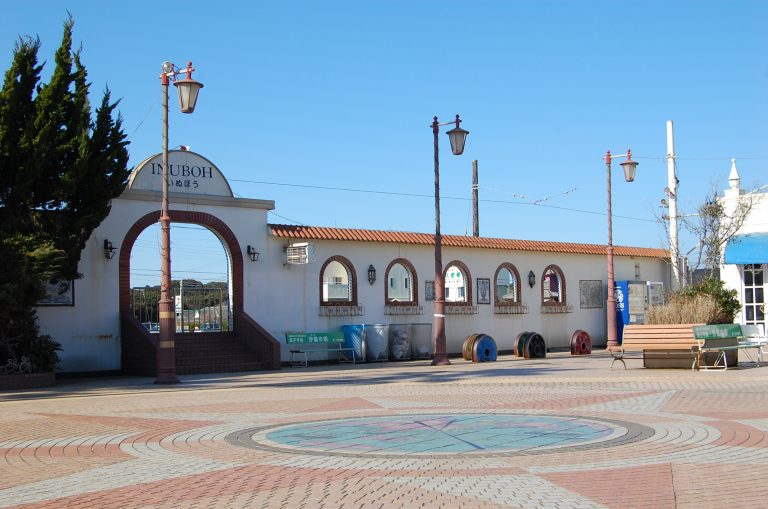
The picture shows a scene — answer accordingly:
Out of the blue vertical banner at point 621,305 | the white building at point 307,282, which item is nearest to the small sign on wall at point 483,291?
the white building at point 307,282

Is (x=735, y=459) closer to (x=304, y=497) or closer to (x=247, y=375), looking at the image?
(x=304, y=497)

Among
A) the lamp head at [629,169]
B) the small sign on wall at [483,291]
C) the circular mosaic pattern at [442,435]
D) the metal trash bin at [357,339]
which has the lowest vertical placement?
the circular mosaic pattern at [442,435]

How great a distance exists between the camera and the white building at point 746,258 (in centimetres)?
2922

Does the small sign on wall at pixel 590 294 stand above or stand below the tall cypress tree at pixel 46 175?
below

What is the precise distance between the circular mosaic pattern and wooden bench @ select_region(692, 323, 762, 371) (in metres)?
8.87

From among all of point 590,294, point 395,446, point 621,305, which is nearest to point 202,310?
point 590,294

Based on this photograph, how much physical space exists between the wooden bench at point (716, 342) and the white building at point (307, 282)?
9916 millimetres

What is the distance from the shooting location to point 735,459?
27.0 ft

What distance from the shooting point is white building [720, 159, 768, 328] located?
95.9 ft

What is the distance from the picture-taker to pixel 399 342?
2630cm

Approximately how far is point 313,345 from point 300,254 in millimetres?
2551

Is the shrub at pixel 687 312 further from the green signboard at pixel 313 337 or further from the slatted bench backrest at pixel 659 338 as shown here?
the green signboard at pixel 313 337

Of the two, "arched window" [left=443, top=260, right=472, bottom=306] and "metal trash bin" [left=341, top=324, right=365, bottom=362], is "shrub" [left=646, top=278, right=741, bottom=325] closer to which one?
"arched window" [left=443, top=260, right=472, bottom=306]

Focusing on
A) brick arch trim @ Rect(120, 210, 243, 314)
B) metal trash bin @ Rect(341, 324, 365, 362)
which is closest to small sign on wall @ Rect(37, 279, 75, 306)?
brick arch trim @ Rect(120, 210, 243, 314)
